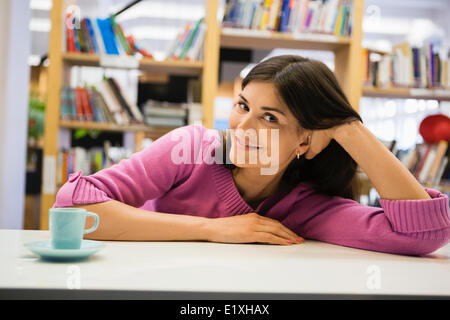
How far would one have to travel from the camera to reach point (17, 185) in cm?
380

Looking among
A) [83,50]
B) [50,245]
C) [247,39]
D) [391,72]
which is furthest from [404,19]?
[50,245]

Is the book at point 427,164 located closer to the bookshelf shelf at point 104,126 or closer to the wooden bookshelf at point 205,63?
the wooden bookshelf at point 205,63

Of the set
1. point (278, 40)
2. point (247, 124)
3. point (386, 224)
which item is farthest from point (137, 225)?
point (278, 40)

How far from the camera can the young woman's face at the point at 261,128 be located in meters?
1.18

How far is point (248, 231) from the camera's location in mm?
1116

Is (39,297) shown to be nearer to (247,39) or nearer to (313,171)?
(313,171)

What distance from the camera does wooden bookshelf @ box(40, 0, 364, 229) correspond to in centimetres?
269

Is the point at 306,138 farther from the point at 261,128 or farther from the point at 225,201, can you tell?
the point at 225,201

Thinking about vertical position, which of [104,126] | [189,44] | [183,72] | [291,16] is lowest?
[104,126]

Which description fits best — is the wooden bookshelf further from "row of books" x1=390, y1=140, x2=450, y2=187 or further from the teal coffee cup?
the teal coffee cup

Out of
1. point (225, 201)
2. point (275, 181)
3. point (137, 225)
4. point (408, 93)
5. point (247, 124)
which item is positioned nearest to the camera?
point (137, 225)

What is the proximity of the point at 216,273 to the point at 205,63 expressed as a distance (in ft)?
7.04

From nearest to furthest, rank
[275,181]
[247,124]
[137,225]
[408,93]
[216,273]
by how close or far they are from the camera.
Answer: [216,273]
[137,225]
[247,124]
[275,181]
[408,93]

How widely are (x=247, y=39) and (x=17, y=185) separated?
232 centimetres
